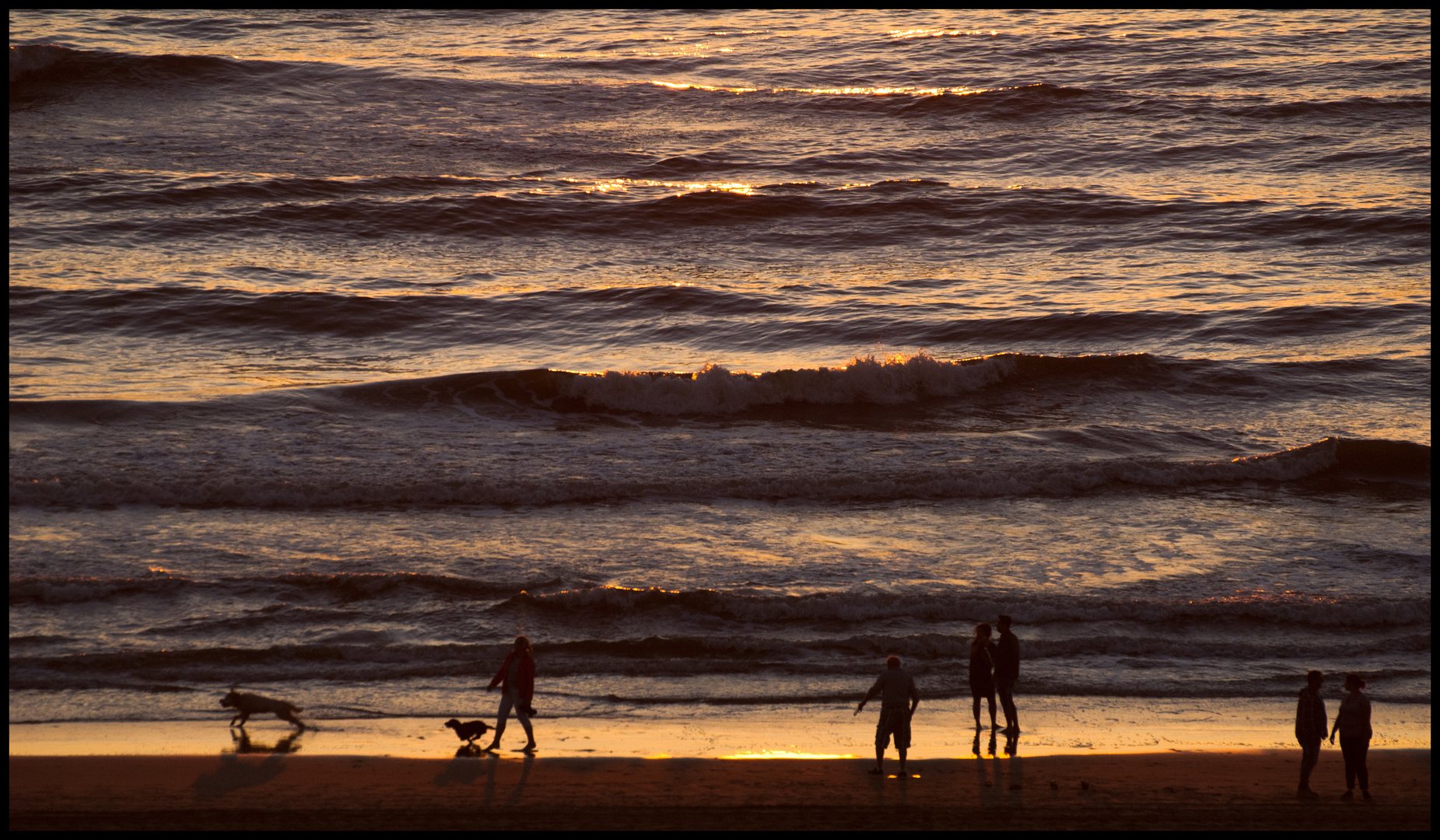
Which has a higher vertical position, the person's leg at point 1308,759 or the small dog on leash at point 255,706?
the small dog on leash at point 255,706

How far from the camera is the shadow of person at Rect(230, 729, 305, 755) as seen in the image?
8.51 metres

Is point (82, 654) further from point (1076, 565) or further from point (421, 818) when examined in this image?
point (1076, 565)

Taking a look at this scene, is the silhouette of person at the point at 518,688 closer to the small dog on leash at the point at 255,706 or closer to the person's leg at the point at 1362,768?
the small dog on leash at the point at 255,706

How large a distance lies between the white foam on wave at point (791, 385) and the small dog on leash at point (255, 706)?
1074 centimetres

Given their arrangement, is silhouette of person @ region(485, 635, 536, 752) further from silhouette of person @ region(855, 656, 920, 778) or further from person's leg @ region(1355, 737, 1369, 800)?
person's leg @ region(1355, 737, 1369, 800)

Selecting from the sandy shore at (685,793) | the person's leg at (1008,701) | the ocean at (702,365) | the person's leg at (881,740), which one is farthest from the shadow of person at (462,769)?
the person's leg at (1008,701)

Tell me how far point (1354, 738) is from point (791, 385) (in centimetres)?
1251

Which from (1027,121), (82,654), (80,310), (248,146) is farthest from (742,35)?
(82,654)

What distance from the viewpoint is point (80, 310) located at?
21.6 meters

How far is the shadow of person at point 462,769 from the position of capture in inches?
316

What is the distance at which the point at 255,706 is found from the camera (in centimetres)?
862

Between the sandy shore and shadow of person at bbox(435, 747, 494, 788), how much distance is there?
0.02m

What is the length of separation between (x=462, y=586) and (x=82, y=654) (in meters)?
3.80

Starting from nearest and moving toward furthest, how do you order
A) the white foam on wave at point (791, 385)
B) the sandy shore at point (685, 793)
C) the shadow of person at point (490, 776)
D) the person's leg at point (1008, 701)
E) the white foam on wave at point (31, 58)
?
the sandy shore at point (685, 793) < the shadow of person at point (490, 776) < the person's leg at point (1008, 701) < the white foam on wave at point (791, 385) < the white foam on wave at point (31, 58)
